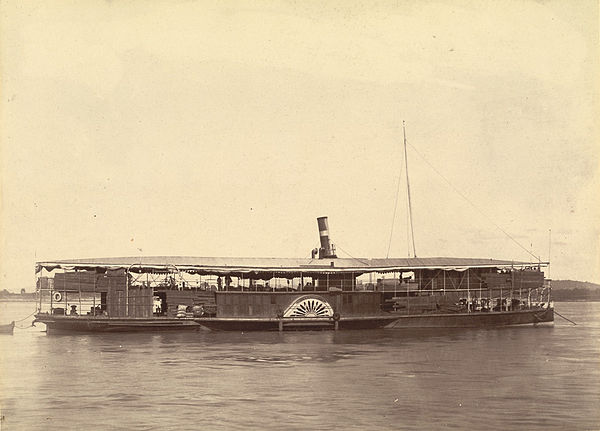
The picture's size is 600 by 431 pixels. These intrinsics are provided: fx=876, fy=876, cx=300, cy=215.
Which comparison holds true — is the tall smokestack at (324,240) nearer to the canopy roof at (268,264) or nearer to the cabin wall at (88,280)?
the canopy roof at (268,264)

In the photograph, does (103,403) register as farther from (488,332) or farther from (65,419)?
(488,332)

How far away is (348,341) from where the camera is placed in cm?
5722

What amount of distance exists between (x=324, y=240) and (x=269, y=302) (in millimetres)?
7146

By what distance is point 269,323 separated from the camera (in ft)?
211

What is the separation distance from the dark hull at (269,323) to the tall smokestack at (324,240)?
589 cm

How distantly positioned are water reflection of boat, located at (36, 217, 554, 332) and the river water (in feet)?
12.2

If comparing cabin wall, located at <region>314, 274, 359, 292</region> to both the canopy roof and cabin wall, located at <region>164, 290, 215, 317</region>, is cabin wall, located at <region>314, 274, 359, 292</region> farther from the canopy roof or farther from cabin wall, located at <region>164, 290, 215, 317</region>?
cabin wall, located at <region>164, 290, 215, 317</region>

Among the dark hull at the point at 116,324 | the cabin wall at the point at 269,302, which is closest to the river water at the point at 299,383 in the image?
the dark hull at the point at 116,324

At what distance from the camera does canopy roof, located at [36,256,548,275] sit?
2404 inches

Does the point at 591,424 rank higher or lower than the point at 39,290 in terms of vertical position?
lower

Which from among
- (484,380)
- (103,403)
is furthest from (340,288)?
(103,403)

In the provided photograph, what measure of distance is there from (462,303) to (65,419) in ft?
145

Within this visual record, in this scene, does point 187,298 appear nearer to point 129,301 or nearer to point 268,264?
point 129,301

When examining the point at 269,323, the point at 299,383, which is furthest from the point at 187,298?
the point at 299,383
